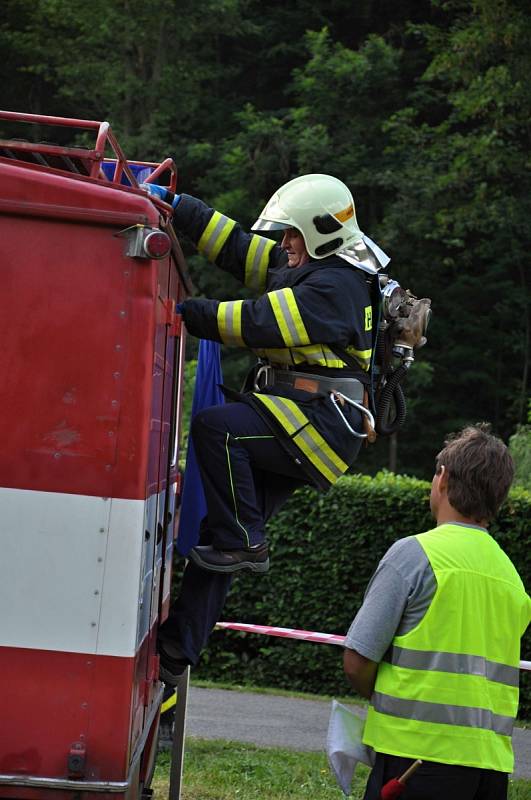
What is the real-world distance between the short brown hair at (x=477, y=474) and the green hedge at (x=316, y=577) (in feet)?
24.8

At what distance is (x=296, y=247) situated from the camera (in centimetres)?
476

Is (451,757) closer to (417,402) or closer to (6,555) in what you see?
(6,555)

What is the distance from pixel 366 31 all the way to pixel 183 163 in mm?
7252

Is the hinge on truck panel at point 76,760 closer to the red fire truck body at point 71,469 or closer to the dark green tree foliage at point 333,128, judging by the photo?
the red fire truck body at point 71,469

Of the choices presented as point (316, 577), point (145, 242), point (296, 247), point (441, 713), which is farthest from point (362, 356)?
point (316, 577)

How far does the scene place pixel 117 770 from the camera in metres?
3.51


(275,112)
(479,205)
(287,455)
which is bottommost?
(287,455)

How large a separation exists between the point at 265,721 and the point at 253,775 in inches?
86.9

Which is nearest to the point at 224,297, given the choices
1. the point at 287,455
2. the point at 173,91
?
the point at 173,91

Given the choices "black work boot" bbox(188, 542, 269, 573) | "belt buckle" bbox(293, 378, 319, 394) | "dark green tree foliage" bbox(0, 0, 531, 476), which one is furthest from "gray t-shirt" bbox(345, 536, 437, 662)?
"dark green tree foliage" bbox(0, 0, 531, 476)

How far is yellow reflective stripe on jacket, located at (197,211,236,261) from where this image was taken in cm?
521

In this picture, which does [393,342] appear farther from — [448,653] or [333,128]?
[333,128]

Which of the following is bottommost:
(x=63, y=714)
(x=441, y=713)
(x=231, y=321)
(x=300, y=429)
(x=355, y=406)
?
(x=63, y=714)

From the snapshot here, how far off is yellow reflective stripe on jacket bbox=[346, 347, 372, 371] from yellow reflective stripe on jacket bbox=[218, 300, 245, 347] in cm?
47
